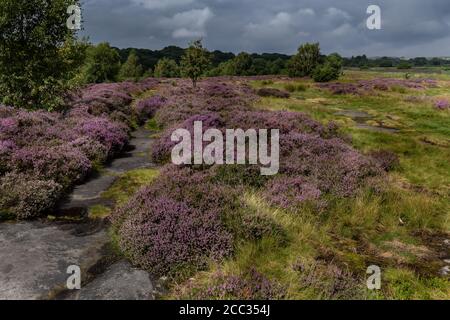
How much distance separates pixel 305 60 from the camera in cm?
7575

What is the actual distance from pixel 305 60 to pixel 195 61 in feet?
130

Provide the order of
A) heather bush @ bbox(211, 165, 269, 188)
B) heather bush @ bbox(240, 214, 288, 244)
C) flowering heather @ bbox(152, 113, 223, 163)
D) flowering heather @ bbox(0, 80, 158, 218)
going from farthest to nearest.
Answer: flowering heather @ bbox(152, 113, 223, 163), heather bush @ bbox(211, 165, 269, 188), flowering heather @ bbox(0, 80, 158, 218), heather bush @ bbox(240, 214, 288, 244)

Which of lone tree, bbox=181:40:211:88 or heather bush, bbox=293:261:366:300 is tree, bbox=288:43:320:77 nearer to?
lone tree, bbox=181:40:211:88

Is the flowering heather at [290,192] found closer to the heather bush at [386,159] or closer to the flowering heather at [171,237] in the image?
the flowering heather at [171,237]

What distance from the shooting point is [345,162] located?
11953 mm

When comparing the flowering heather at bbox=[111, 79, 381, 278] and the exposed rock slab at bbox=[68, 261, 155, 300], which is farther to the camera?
the flowering heather at bbox=[111, 79, 381, 278]

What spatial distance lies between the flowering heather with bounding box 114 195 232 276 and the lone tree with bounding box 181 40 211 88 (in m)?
36.8

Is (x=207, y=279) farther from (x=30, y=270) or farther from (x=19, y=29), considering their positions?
(x=19, y=29)

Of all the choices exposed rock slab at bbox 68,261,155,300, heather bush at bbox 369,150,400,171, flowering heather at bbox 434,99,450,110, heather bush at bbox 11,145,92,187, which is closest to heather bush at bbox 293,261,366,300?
exposed rock slab at bbox 68,261,155,300

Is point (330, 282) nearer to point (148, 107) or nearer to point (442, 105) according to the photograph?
point (148, 107)

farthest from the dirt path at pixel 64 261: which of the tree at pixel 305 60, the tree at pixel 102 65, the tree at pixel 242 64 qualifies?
the tree at pixel 242 64

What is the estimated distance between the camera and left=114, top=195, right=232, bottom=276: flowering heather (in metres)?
6.32

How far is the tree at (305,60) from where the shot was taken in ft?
248
